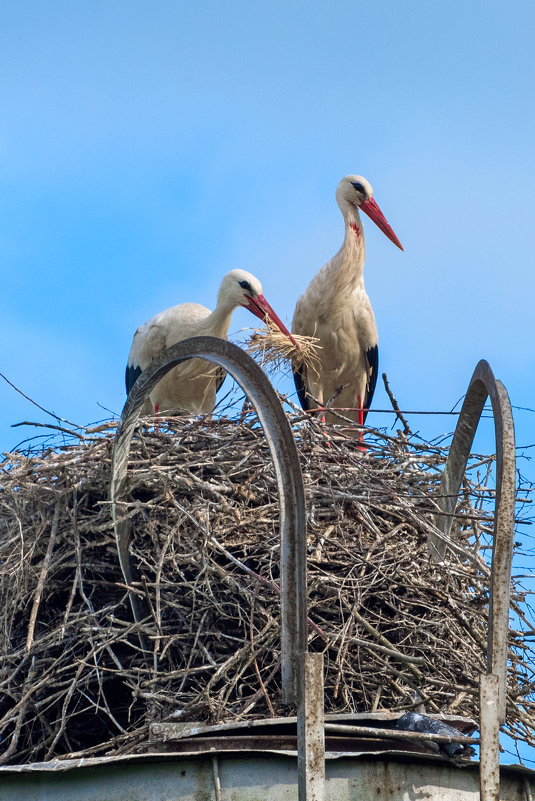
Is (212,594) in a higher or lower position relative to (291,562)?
higher

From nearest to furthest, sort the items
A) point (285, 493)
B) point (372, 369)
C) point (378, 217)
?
point (285, 493) → point (372, 369) → point (378, 217)

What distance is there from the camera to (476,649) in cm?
543

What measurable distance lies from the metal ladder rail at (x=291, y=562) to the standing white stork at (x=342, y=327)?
4.89 m

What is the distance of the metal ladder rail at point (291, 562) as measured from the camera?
3.42m

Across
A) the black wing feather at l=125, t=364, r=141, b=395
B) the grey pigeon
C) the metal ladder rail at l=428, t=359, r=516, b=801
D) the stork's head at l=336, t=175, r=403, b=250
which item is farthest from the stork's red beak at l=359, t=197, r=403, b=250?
the grey pigeon

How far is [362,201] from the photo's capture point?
9766mm

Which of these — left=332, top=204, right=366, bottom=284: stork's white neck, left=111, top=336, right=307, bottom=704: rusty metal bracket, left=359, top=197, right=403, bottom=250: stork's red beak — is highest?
left=359, top=197, right=403, bottom=250: stork's red beak

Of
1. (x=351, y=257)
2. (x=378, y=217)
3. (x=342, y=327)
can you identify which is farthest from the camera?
(x=378, y=217)

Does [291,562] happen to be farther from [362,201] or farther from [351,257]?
[362,201]

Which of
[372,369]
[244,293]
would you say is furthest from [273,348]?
[372,369]

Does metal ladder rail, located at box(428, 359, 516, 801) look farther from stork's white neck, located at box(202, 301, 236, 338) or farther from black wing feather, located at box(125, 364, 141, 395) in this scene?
black wing feather, located at box(125, 364, 141, 395)

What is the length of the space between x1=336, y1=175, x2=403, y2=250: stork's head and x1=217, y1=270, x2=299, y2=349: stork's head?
5.35 ft

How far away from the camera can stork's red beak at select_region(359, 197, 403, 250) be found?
9734 mm

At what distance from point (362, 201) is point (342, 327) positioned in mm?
1240
